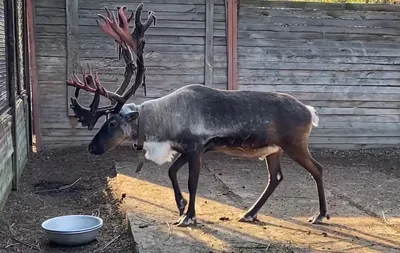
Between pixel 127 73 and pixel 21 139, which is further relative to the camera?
pixel 21 139

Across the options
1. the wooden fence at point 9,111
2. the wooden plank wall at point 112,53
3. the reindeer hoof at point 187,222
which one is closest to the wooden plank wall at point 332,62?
the wooden plank wall at point 112,53

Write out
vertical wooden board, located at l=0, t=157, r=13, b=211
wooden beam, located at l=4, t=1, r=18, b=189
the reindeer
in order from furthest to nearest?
wooden beam, located at l=4, t=1, r=18, b=189
vertical wooden board, located at l=0, t=157, r=13, b=211
the reindeer

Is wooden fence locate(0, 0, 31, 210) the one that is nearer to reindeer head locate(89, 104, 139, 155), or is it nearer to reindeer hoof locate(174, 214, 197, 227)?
reindeer head locate(89, 104, 139, 155)

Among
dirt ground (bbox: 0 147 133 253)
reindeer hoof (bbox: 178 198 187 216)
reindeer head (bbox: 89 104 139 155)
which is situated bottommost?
dirt ground (bbox: 0 147 133 253)

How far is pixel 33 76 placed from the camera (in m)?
7.86

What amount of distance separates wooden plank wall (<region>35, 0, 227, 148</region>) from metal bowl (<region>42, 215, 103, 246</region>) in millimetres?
3660

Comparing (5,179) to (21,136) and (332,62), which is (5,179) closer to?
(21,136)

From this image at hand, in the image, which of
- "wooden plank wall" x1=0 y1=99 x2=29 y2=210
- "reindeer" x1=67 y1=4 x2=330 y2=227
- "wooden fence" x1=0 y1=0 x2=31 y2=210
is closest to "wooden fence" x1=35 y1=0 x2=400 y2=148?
"wooden plank wall" x1=0 y1=99 x2=29 y2=210

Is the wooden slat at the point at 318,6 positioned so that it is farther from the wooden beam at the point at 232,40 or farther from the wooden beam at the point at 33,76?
the wooden beam at the point at 33,76

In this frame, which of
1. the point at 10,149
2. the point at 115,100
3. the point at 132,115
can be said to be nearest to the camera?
the point at 132,115

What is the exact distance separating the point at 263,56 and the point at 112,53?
2.16 meters

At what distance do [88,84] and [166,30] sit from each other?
3451 mm

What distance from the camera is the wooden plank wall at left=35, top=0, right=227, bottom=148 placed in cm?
790

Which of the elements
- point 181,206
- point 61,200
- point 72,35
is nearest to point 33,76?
point 72,35
